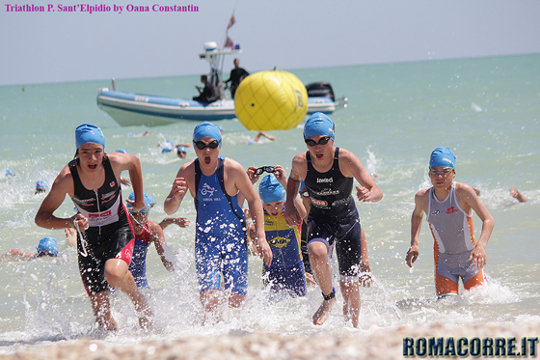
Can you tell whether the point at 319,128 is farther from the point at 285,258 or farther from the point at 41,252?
the point at 41,252

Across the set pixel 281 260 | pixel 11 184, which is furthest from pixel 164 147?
pixel 281 260

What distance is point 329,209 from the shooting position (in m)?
5.80

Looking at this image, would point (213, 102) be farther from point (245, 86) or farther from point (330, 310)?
point (330, 310)

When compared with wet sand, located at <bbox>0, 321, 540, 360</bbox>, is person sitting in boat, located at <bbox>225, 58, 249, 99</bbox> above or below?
above

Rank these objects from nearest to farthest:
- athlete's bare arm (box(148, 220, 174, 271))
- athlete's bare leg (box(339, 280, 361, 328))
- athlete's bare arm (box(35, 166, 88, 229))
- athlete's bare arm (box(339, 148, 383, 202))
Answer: athlete's bare arm (box(35, 166, 88, 229)) → athlete's bare arm (box(339, 148, 383, 202)) → athlete's bare leg (box(339, 280, 361, 328)) → athlete's bare arm (box(148, 220, 174, 271))

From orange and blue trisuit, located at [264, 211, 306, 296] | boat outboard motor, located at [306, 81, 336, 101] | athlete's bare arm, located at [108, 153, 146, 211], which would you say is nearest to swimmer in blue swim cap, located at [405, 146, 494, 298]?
orange and blue trisuit, located at [264, 211, 306, 296]

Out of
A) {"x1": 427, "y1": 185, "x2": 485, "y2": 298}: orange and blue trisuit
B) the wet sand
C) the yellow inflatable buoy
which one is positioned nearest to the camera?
the wet sand

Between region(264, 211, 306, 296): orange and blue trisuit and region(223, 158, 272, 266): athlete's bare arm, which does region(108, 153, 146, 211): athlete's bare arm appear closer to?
region(223, 158, 272, 266): athlete's bare arm

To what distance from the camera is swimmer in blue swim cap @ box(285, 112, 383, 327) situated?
5594 mm

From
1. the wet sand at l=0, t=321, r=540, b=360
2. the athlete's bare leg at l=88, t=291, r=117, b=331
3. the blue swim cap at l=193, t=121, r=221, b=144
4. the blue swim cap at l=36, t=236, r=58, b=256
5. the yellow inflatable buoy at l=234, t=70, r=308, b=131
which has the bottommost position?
the wet sand at l=0, t=321, r=540, b=360

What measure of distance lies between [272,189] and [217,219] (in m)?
1.02

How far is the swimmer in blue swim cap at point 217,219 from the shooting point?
5.59 metres

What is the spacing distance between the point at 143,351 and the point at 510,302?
396 centimetres

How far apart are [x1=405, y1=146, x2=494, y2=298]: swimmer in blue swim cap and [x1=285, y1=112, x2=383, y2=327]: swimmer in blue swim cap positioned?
0.64 m
